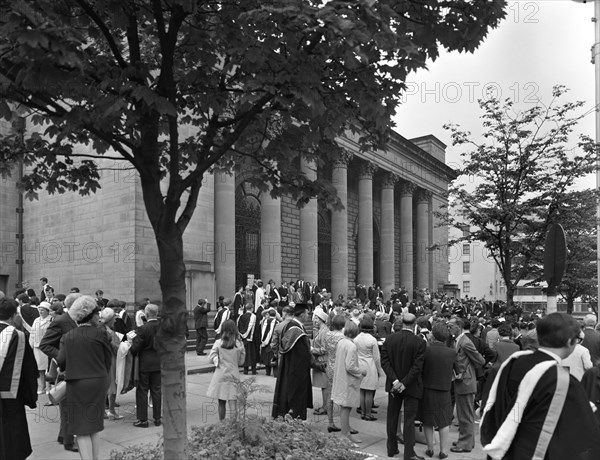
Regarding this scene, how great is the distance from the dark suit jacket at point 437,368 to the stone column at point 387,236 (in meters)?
34.2

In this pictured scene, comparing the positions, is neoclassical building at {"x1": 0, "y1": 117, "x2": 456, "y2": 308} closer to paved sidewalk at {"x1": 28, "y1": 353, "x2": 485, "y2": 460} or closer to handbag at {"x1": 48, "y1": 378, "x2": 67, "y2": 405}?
handbag at {"x1": 48, "y1": 378, "x2": 67, "y2": 405}

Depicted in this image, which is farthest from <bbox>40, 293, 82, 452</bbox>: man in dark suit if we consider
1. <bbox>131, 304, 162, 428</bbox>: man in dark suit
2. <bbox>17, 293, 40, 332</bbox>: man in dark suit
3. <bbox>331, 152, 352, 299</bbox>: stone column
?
<bbox>331, 152, 352, 299</bbox>: stone column

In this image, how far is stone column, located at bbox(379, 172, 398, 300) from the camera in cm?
4244

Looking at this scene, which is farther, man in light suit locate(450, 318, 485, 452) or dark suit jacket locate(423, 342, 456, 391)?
man in light suit locate(450, 318, 485, 452)

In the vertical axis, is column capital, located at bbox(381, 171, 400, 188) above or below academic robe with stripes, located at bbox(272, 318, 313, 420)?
above

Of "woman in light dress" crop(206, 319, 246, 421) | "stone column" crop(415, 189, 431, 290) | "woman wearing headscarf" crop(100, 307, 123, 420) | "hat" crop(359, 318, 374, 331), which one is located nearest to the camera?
"woman in light dress" crop(206, 319, 246, 421)

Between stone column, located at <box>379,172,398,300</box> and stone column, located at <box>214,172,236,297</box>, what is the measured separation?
20112mm

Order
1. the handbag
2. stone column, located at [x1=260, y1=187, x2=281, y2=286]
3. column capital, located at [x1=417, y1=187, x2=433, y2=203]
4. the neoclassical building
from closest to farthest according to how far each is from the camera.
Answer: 1. the handbag
2. the neoclassical building
3. stone column, located at [x1=260, y1=187, x2=281, y2=286]
4. column capital, located at [x1=417, y1=187, x2=433, y2=203]

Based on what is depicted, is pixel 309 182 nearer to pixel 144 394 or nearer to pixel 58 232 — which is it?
pixel 144 394

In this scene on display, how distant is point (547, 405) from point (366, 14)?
311cm

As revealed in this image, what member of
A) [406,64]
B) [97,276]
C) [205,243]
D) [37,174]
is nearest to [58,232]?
[97,276]

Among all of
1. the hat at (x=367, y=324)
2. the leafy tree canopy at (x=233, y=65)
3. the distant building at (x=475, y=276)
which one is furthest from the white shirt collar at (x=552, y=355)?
the distant building at (x=475, y=276)

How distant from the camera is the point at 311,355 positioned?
985 cm

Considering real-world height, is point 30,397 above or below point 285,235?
below
